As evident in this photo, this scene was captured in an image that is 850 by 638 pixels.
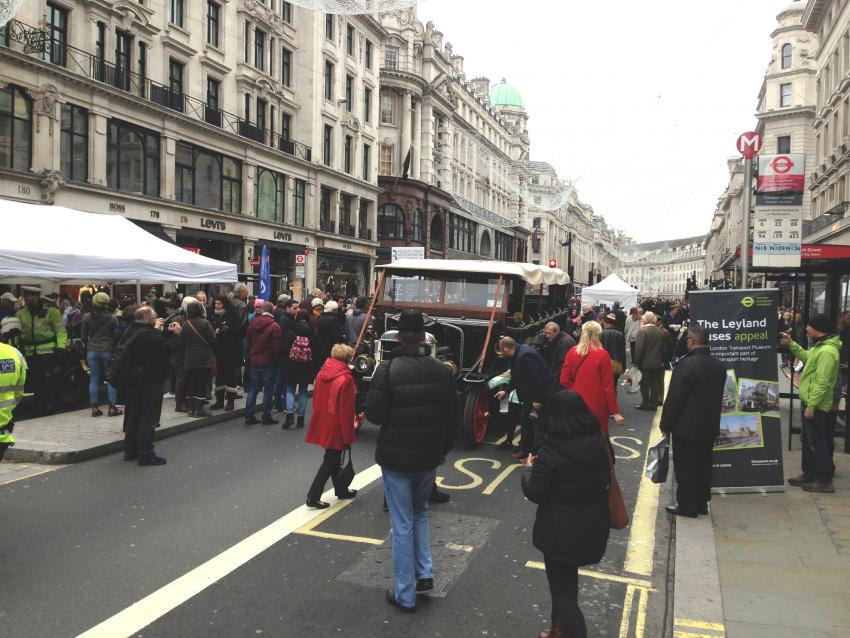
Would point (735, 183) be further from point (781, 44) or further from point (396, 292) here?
point (396, 292)

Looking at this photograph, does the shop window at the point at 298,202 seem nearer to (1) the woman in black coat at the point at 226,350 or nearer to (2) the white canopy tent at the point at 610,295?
(2) the white canopy tent at the point at 610,295

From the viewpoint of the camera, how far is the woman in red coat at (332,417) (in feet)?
20.8

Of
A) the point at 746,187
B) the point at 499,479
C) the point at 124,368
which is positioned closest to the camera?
the point at 499,479

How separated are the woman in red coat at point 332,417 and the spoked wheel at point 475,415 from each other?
279cm

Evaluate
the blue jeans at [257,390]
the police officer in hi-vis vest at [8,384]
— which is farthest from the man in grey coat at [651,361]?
the police officer in hi-vis vest at [8,384]

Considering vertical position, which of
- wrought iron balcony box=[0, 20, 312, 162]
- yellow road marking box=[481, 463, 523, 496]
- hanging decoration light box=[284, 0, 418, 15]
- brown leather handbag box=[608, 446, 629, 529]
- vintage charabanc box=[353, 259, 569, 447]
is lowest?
yellow road marking box=[481, 463, 523, 496]

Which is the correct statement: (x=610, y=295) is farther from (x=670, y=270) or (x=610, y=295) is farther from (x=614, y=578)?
(x=670, y=270)

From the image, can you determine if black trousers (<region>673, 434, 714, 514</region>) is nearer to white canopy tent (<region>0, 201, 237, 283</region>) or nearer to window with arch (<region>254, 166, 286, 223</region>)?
white canopy tent (<region>0, 201, 237, 283</region>)

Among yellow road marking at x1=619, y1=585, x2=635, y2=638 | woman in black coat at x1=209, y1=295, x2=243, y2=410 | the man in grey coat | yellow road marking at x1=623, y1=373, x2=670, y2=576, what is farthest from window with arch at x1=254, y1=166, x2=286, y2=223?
yellow road marking at x1=619, y1=585, x2=635, y2=638

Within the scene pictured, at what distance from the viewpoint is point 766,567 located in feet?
16.6

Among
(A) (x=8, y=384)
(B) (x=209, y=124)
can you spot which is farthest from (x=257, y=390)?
(B) (x=209, y=124)

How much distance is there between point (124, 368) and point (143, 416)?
62cm

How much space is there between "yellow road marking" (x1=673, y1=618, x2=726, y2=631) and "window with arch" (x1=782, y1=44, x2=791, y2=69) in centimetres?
6195

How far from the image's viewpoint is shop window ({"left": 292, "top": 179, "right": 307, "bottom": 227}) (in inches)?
1463
